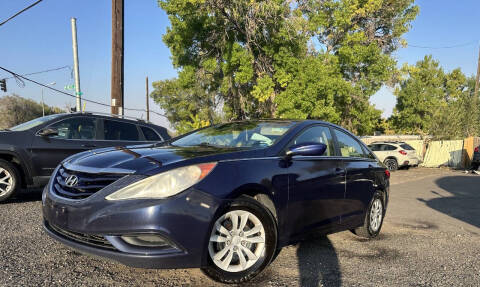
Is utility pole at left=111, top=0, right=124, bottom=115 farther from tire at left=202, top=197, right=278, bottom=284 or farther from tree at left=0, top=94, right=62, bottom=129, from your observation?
tree at left=0, top=94, right=62, bottom=129

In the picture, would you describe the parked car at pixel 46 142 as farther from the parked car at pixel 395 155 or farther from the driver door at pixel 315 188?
the parked car at pixel 395 155

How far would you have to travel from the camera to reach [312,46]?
21281 mm

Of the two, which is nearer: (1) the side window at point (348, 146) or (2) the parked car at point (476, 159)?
(1) the side window at point (348, 146)

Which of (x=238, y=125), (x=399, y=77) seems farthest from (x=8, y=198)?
(x=399, y=77)

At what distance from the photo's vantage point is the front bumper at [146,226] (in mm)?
2586

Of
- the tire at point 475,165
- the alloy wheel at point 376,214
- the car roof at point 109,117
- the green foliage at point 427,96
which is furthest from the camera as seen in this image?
the green foliage at point 427,96

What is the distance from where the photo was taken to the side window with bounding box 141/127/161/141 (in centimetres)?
693

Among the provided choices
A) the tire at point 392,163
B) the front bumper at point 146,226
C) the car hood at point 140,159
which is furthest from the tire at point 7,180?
the tire at point 392,163

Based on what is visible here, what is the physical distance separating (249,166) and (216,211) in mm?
561

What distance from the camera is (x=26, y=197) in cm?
652

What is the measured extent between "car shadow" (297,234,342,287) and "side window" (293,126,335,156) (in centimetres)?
103

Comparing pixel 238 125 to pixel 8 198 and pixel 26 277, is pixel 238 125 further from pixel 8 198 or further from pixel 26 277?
pixel 8 198

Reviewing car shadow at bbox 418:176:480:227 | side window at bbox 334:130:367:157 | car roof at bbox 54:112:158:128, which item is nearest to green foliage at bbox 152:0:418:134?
car shadow at bbox 418:176:480:227

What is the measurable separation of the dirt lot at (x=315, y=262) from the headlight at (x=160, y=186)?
2.51ft
